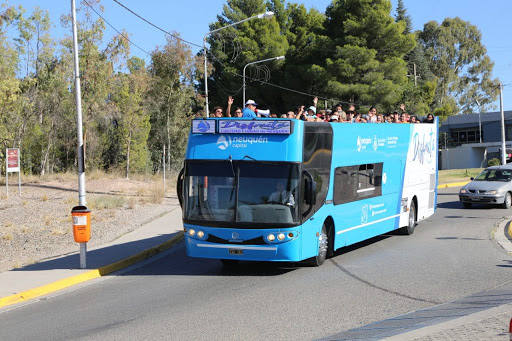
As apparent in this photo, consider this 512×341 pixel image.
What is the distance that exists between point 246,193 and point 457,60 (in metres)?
84.8

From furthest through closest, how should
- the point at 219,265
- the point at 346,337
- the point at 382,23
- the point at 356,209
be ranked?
the point at 382,23 → the point at 356,209 → the point at 219,265 → the point at 346,337

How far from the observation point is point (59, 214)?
24469mm

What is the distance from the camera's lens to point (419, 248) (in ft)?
50.5

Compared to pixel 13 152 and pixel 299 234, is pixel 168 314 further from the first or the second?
pixel 13 152

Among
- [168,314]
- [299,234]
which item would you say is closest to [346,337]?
[168,314]

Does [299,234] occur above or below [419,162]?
below

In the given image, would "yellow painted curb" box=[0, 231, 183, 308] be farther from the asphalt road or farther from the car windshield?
the car windshield

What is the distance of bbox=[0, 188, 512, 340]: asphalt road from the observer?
8.27 meters

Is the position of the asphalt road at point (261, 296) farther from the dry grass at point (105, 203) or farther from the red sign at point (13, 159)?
the red sign at point (13, 159)

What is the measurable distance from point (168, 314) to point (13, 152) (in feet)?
71.9

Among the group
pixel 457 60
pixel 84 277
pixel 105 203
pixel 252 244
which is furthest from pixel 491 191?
pixel 457 60

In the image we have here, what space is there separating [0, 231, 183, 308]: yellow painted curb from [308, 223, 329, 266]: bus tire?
408 centimetres

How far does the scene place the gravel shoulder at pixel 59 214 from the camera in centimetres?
1714

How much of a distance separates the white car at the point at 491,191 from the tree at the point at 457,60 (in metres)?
62.8
